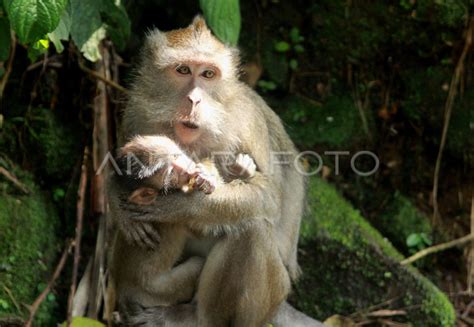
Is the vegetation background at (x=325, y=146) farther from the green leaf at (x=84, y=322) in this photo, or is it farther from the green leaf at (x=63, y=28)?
the green leaf at (x=63, y=28)

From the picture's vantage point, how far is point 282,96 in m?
7.93

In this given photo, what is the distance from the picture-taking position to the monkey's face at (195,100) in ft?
17.6

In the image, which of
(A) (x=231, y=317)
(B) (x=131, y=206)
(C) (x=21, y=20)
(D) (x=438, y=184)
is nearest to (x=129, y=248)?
(B) (x=131, y=206)

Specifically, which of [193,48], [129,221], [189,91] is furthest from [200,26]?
[129,221]

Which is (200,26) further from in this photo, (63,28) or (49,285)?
(49,285)

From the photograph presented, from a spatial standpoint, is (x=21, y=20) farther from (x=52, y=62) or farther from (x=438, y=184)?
(x=438, y=184)

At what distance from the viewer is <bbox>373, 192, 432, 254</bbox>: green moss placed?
300 inches

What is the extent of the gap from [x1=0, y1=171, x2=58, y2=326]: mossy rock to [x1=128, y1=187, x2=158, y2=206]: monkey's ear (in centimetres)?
152

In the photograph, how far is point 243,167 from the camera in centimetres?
562

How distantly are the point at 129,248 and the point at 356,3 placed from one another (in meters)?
3.37

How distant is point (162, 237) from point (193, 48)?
1.26m

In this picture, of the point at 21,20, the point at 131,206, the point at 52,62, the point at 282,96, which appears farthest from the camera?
the point at 282,96

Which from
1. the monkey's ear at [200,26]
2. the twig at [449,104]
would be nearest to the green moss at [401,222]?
the twig at [449,104]

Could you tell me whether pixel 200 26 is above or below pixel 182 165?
above
